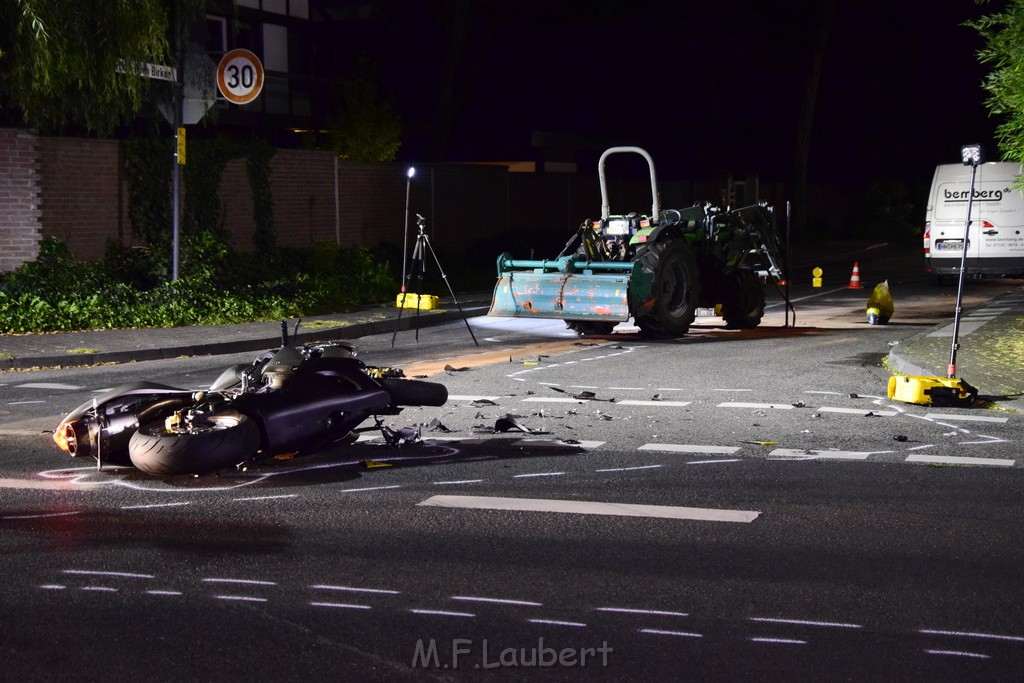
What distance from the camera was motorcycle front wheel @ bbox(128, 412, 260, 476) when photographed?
7.92 meters

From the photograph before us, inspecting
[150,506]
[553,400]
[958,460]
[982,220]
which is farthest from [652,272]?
[982,220]

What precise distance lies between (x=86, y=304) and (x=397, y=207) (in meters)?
11.7

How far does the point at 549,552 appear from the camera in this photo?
21.4 feet

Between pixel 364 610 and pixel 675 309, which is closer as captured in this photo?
pixel 364 610

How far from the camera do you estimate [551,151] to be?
4634cm

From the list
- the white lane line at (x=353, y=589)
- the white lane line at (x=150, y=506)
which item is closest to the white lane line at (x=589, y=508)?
the white lane line at (x=150, y=506)

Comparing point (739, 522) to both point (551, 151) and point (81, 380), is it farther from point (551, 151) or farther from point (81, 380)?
point (551, 151)

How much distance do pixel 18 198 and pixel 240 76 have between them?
4036mm

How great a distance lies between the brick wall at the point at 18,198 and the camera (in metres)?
19.2

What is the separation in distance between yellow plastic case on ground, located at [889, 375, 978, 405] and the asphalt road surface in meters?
0.27

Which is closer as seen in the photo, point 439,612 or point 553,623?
point 553,623

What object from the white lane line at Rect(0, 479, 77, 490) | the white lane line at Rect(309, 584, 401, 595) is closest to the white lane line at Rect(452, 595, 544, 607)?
the white lane line at Rect(309, 584, 401, 595)

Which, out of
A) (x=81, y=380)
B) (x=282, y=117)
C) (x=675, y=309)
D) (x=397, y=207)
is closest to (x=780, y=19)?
(x=282, y=117)

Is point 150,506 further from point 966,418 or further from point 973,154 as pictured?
point 973,154
